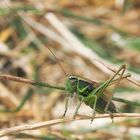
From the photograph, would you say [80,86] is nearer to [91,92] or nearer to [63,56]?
[91,92]

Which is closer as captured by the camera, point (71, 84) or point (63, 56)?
point (71, 84)

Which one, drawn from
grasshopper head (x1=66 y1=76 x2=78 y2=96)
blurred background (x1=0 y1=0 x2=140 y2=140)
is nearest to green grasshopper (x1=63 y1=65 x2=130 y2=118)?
grasshopper head (x1=66 y1=76 x2=78 y2=96)

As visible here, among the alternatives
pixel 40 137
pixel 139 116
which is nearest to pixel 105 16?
pixel 40 137

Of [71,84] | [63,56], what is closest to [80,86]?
[71,84]

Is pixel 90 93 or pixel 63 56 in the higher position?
pixel 63 56

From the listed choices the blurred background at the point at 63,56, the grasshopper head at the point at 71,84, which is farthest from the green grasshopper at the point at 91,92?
the blurred background at the point at 63,56

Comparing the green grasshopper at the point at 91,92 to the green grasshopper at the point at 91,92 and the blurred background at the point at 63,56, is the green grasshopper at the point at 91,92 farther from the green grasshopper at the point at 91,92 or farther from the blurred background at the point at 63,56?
the blurred background at the point at 63,56
